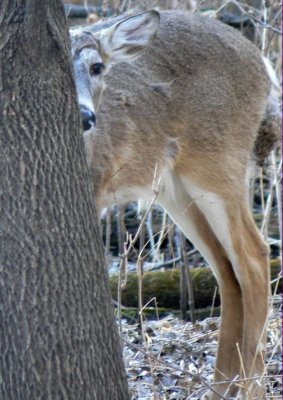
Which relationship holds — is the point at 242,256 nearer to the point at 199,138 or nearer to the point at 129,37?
the point at 199,138

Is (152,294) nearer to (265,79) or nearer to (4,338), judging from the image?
(265,79)

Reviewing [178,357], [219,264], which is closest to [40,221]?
[219,264]

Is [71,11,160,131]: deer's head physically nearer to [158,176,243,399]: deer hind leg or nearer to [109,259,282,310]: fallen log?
[158,176,243,399]: deer hind leg

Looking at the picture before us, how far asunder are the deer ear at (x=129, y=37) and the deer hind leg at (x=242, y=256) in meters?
0.92

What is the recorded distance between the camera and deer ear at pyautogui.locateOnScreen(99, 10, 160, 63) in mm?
6109

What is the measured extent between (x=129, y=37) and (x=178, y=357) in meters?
2.10

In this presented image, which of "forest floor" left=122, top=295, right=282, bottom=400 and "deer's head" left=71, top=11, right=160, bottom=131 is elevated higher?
"deer's head" left=71, top=11, right=160, bottom=131

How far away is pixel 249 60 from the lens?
6.72 meters

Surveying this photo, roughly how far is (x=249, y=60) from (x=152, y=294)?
2.32 meters

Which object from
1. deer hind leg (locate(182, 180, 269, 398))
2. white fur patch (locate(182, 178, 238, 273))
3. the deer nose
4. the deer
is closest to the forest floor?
deer hind leg (locate(182, 180, 269, 398))

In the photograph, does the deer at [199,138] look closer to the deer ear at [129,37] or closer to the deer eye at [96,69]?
the deer ear at [129,37]

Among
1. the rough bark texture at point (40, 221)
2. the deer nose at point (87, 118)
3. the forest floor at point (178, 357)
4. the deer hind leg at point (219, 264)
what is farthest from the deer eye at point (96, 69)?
the rough bark texture at point (40, 221)

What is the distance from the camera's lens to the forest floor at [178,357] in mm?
5781

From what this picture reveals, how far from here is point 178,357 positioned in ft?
22.1
